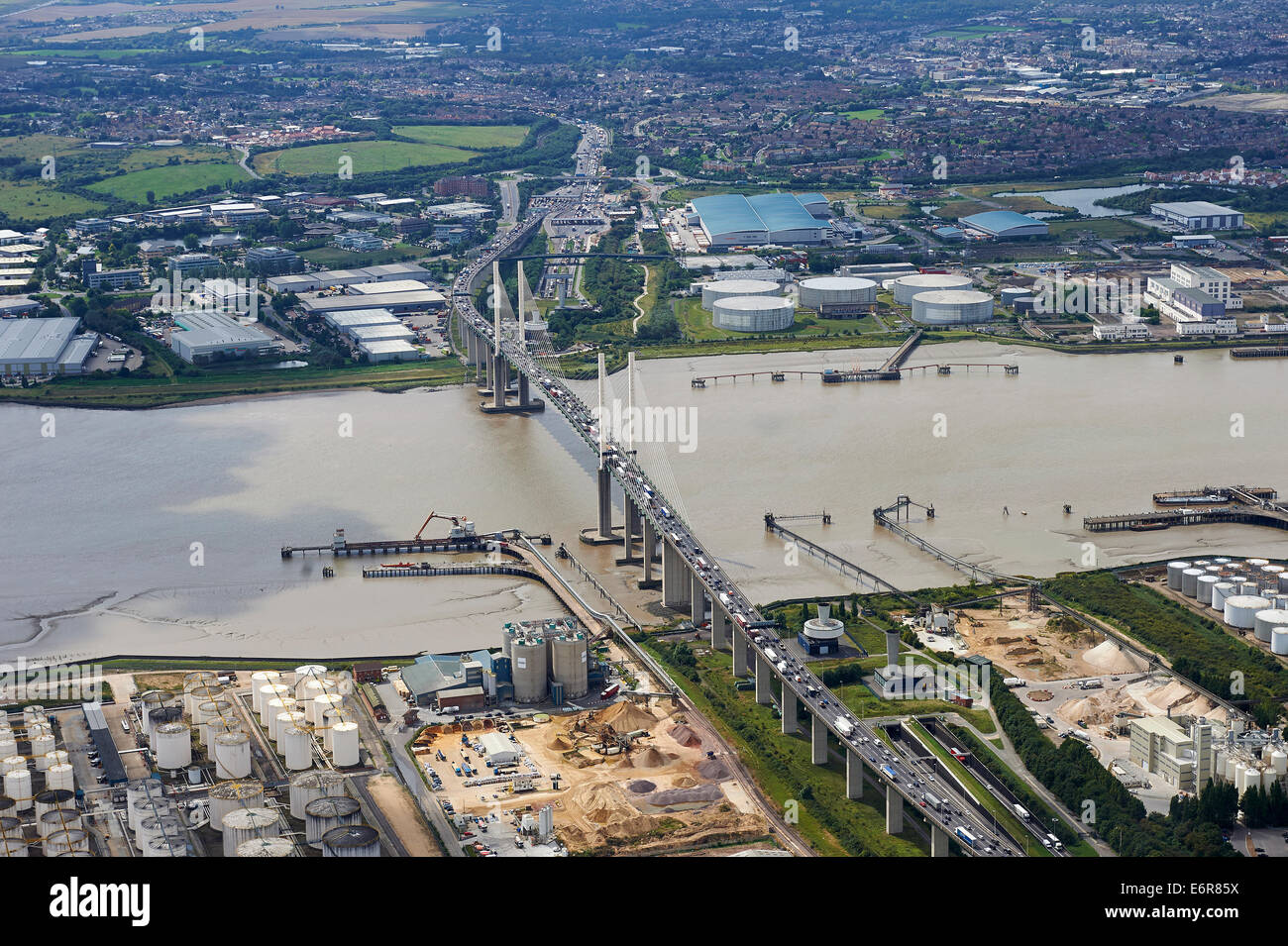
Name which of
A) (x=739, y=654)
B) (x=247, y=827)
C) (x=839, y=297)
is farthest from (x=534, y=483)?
(x=839, y=297)

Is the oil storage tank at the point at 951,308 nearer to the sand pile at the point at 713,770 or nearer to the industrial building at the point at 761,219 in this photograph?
the industrial building at the point at 761,219

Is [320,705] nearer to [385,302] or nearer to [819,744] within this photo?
[819,744]

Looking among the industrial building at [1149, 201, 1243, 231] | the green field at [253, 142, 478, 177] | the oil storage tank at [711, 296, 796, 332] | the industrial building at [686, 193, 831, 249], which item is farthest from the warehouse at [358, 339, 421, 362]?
the green field at [253, 142, 478, 177]

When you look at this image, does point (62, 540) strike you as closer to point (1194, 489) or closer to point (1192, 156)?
point (1194, 489)

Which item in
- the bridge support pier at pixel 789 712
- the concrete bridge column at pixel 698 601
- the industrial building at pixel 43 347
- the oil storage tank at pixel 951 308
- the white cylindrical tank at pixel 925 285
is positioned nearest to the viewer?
the bridge support pier at pixel 789 712

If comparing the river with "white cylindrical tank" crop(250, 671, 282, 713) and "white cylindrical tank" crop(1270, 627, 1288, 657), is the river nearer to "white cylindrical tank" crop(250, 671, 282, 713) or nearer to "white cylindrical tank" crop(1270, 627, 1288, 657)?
"white cylindrical tank" crop(250, 671, 282, 713)

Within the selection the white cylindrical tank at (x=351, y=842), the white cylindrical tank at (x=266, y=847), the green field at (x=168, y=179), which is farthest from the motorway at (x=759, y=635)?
the green field at (x=168, y=179)
